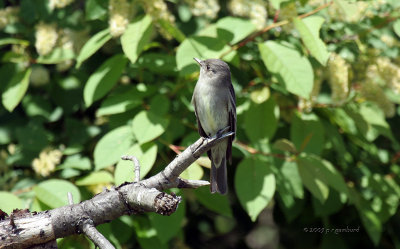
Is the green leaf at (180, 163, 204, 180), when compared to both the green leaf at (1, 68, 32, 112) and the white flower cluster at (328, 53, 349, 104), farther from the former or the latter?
the green leaf at (1, 68, 32, 112)

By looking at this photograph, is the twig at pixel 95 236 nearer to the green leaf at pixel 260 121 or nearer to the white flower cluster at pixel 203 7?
the green leaf at pixel 260 121

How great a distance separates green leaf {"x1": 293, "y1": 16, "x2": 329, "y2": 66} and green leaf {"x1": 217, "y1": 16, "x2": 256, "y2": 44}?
0.89 ft

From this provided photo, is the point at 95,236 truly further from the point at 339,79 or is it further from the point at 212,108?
Result: the point at 339,79

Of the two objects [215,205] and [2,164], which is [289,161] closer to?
[215,205]

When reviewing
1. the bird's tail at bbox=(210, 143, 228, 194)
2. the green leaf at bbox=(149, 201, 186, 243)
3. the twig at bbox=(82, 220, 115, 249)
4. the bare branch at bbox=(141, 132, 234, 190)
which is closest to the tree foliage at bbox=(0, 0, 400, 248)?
the green leaf at bbox=(149, 201, 186, 243)

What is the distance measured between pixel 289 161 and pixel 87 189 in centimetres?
123

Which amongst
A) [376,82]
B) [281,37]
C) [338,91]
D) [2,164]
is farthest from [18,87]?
[376,82]

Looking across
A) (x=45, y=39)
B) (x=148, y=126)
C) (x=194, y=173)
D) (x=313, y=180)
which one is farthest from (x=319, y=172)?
(x=45, y=39)

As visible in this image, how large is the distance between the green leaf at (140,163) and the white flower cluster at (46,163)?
0.58m

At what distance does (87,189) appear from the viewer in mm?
3395

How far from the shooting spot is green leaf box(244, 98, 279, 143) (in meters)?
3.50

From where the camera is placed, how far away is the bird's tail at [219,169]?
10.7ft

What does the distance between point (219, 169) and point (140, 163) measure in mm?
538

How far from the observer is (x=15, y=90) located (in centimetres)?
354
